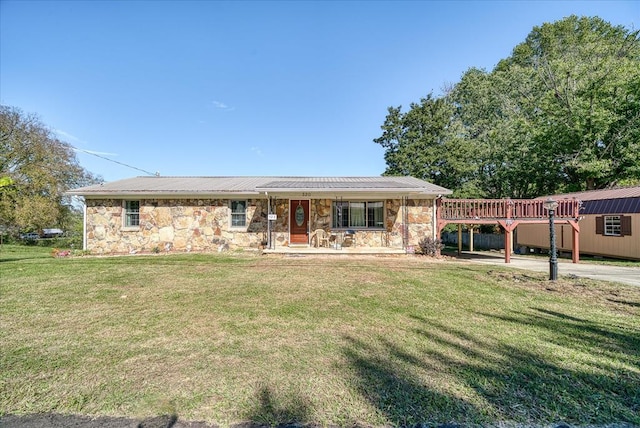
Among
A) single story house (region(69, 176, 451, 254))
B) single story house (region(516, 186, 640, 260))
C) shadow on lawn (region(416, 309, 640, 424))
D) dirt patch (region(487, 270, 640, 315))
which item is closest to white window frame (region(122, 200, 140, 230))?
single story house (region(69, 176, 451, 254))

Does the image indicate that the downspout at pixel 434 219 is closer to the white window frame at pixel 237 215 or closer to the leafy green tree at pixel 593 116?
the white window frame at pixel 237 215

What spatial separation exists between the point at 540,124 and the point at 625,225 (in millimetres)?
9171

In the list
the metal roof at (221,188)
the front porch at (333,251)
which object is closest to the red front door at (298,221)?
the front porch at (333,251)

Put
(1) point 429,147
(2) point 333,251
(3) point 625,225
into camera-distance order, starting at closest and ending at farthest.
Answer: (2) point 333,251
(3) point 625,225
(1) point 429,147

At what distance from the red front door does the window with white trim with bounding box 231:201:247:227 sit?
209cm

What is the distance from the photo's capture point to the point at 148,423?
2.10 metres

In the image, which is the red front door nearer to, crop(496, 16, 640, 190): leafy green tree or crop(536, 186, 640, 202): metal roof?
crop(536, 186, 640, 202): metal roof

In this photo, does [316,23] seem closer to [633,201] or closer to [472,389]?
[472,389]

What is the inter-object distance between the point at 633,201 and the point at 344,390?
52.7 ft

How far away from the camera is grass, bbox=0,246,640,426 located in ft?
7.55

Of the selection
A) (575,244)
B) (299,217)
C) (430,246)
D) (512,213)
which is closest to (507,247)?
(512,213)

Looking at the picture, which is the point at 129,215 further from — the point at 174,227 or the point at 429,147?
the point at 429,147

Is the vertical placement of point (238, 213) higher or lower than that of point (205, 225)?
higher

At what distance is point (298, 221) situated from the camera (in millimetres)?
12961
